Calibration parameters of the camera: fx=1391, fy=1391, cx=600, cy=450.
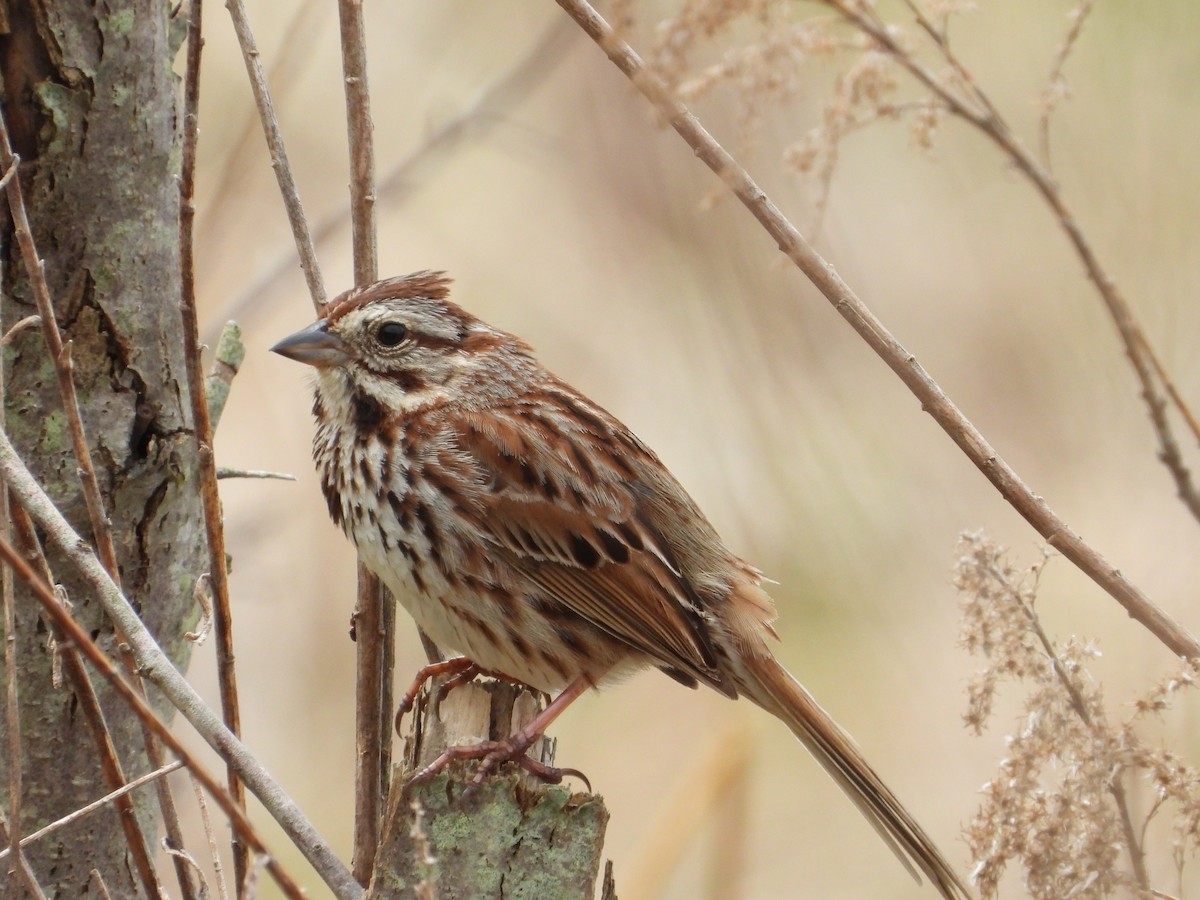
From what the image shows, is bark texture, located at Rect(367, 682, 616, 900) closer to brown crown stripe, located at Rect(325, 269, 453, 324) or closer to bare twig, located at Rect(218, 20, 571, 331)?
brown crown stripe, located at Rect(325, 269, 453, 324)

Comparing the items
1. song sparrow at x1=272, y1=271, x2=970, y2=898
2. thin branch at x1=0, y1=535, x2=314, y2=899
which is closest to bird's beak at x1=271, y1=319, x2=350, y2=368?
song sparrow at x1=272, y1=271, x2=970, y2=898

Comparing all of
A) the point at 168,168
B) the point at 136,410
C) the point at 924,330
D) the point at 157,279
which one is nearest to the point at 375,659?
the point at 136,410

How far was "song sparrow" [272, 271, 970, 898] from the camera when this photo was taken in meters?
2.83

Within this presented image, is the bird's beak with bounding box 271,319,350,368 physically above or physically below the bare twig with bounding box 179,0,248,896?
above

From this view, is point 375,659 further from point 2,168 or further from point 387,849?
point 2,168

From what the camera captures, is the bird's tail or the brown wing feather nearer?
the bird's tail

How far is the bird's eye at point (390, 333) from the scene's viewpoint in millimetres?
2963

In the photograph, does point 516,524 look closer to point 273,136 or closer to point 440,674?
point 440,674

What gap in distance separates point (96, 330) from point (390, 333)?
73 cm

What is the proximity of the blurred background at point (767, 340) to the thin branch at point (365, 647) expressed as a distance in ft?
4.01

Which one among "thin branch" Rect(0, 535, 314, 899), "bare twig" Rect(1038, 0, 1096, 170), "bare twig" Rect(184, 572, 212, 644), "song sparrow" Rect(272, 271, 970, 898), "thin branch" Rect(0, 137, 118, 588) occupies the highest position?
"bare twig" Rect(1038, 0, 1096, 170)

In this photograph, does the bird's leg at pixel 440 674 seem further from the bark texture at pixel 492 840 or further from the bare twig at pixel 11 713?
the bare twig at pixel 11 713

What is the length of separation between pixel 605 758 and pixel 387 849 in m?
3.33

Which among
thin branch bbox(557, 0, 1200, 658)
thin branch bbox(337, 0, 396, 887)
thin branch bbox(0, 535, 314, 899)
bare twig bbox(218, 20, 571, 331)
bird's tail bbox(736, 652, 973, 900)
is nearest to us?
thin branch bbox(0, 535, 314, 899)
